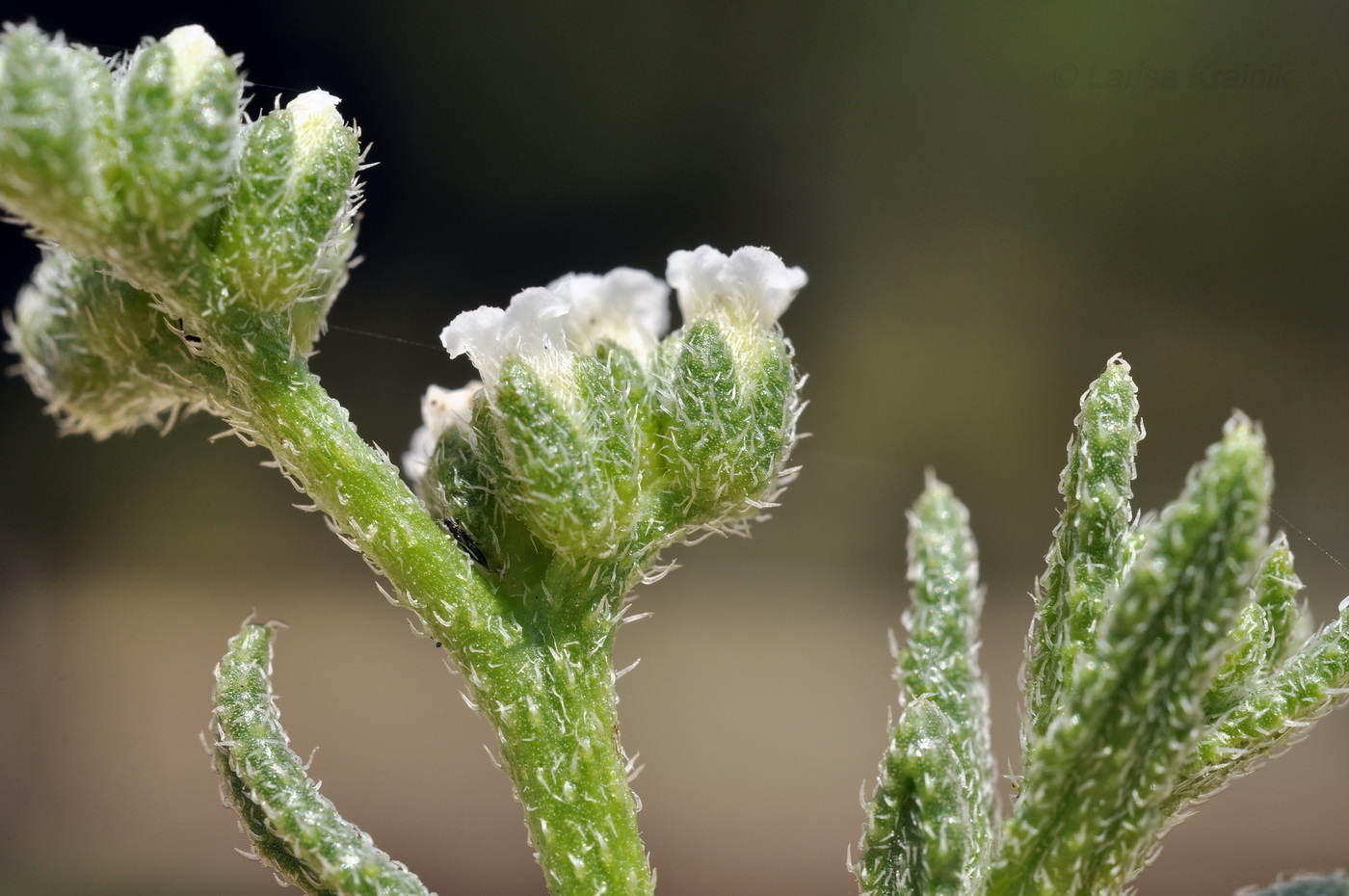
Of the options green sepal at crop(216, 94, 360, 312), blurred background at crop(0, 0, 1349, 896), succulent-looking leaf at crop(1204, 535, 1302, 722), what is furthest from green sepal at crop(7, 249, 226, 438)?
blurred background at crop(0, 0, 1349, 896)

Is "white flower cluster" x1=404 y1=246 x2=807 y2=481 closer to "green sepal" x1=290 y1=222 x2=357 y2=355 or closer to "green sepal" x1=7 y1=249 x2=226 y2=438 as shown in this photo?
"green sepal" x1=290 y1=222 x2=357 y2=355

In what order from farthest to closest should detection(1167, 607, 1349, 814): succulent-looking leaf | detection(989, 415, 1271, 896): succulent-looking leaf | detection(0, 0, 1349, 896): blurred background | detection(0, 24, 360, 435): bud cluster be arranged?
detection(0, 0, 1349, 896): blurred background → detection(1167, 607, 1349, 814): succulent-looking leaf → detection(0, 24, 360, 435): bud cluster → detection(989, 415, 1271, 896): succulent-looking leaf

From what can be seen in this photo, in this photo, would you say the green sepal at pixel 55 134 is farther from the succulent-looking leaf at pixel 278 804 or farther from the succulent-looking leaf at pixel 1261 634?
the succulent-looking leaf at pixel 1261 634

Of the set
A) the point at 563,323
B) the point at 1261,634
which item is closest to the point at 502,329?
the point at 563,323

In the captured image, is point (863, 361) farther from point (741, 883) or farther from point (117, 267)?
point (117, 267)

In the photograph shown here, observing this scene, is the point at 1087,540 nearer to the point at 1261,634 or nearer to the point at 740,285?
the point at 1261,634

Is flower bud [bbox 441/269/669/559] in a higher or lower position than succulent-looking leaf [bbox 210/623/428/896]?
higher

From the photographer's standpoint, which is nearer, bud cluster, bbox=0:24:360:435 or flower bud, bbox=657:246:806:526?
bud cluster, bbox=0:24:360:435
